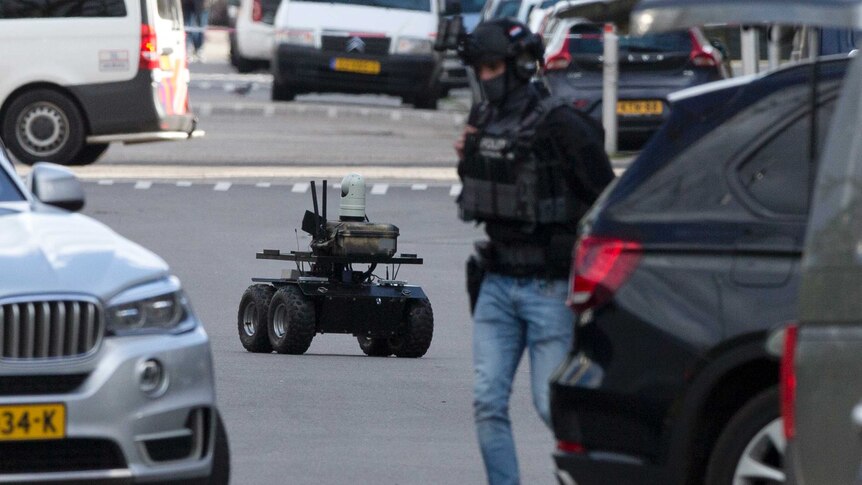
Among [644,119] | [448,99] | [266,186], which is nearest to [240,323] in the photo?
[266,186]

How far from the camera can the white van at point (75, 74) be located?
21.5 metres

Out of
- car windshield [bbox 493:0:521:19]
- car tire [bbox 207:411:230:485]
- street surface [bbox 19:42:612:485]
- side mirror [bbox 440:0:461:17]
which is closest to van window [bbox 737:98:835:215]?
car tire [bbox 207:411:230:485]

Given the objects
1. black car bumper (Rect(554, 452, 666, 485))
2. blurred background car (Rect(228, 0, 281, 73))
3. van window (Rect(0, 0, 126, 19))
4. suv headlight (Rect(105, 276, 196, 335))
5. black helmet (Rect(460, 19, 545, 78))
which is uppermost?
black helmet (Rect(460, 19, 545, 78))

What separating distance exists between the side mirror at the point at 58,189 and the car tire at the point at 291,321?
12.5 feet

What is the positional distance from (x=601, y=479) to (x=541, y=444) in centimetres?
287

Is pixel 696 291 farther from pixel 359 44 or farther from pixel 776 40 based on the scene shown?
pixel 359 44

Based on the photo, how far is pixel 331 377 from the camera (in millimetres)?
11219

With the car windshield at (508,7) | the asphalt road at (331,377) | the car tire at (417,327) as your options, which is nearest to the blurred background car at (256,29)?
the car windshield at (508,7)

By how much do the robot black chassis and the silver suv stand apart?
464cm

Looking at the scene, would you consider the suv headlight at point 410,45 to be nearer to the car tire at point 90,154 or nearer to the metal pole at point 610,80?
the metal pole at point 610,80

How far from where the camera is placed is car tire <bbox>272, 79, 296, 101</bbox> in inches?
1221

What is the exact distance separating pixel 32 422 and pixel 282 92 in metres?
24.8

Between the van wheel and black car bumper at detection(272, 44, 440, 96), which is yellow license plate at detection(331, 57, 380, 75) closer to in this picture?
black car bumper at detection(272, 44, 440, 96)

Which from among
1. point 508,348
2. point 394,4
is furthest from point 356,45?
point 508,348
